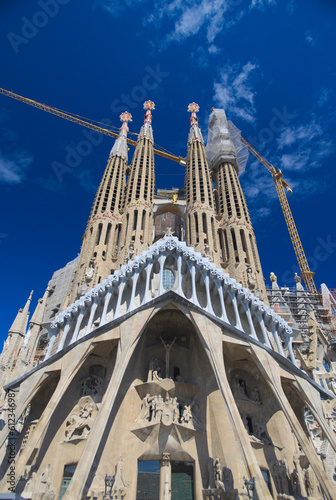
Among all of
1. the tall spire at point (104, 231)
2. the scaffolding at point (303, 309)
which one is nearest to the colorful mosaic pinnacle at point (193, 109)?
the tall spire at point (104, 231)

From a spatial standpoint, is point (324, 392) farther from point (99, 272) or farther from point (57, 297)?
point (57, 297)

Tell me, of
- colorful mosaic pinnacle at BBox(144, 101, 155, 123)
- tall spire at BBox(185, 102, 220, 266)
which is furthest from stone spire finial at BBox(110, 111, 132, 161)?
tall spire at BBox(185, 102, 220, 266)

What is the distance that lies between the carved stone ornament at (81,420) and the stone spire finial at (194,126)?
31.2 meters

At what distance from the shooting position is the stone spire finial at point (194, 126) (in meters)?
38.4

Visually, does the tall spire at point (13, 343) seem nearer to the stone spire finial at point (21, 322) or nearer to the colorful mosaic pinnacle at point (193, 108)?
the stone spire finial at point (21, 322)

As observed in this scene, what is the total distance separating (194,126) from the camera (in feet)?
134

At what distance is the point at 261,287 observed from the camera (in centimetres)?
2425

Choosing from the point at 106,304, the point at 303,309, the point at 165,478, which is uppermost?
the point at 303,309

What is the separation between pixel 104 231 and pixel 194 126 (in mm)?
22379

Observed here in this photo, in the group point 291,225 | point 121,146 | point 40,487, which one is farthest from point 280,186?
point 40,487

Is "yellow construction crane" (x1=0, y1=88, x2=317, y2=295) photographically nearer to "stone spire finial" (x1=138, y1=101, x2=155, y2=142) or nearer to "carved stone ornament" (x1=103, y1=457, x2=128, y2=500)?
"stone spire finial" (x1=138, y1=101, x2=155, y2=142)

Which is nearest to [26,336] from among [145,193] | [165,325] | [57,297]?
[57,297]

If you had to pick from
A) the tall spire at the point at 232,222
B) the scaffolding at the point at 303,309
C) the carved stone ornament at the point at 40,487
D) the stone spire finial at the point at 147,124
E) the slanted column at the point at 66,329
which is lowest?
the carved stone ornament at the point at 40,487

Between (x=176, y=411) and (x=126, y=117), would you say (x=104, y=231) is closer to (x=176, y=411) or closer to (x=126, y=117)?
(x=176, y=411)
